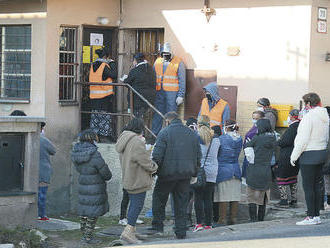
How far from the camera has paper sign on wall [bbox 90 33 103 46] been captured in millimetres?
15289

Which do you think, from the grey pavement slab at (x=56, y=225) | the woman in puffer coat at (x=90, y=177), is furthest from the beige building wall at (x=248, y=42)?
the woman in puffer coat at (x=90, y=177)

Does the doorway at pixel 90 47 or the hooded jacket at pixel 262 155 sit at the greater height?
the doorway at pixel 90 47

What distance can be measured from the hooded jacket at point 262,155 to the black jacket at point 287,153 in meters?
0.86

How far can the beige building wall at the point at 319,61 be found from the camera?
1310cm

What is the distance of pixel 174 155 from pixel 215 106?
3.35 m

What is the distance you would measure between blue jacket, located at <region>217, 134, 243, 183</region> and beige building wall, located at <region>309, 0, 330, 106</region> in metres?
2.33

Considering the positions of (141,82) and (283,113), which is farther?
(141,82)

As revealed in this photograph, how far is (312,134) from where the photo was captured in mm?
10555

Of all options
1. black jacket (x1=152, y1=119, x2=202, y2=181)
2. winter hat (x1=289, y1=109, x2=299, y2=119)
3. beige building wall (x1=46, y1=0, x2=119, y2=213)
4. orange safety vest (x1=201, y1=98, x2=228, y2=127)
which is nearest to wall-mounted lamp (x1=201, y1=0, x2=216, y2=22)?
orange safety vest (x1=201, y1=98, x2=228, y2=127)

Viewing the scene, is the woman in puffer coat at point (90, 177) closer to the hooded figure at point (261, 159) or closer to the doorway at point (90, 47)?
the hooded figure at point (261, 159)

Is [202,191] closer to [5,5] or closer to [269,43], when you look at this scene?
[269,43]

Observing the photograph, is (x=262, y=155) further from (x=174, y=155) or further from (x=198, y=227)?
(x=174, y=155)

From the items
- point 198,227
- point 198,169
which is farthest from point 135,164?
point 198,227

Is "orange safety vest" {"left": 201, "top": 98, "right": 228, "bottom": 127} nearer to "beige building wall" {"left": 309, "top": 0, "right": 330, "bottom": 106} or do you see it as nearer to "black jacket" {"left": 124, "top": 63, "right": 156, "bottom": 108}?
"black jacket" {"left": 124, "top": 63, "right": 156, "bottom": 108}
